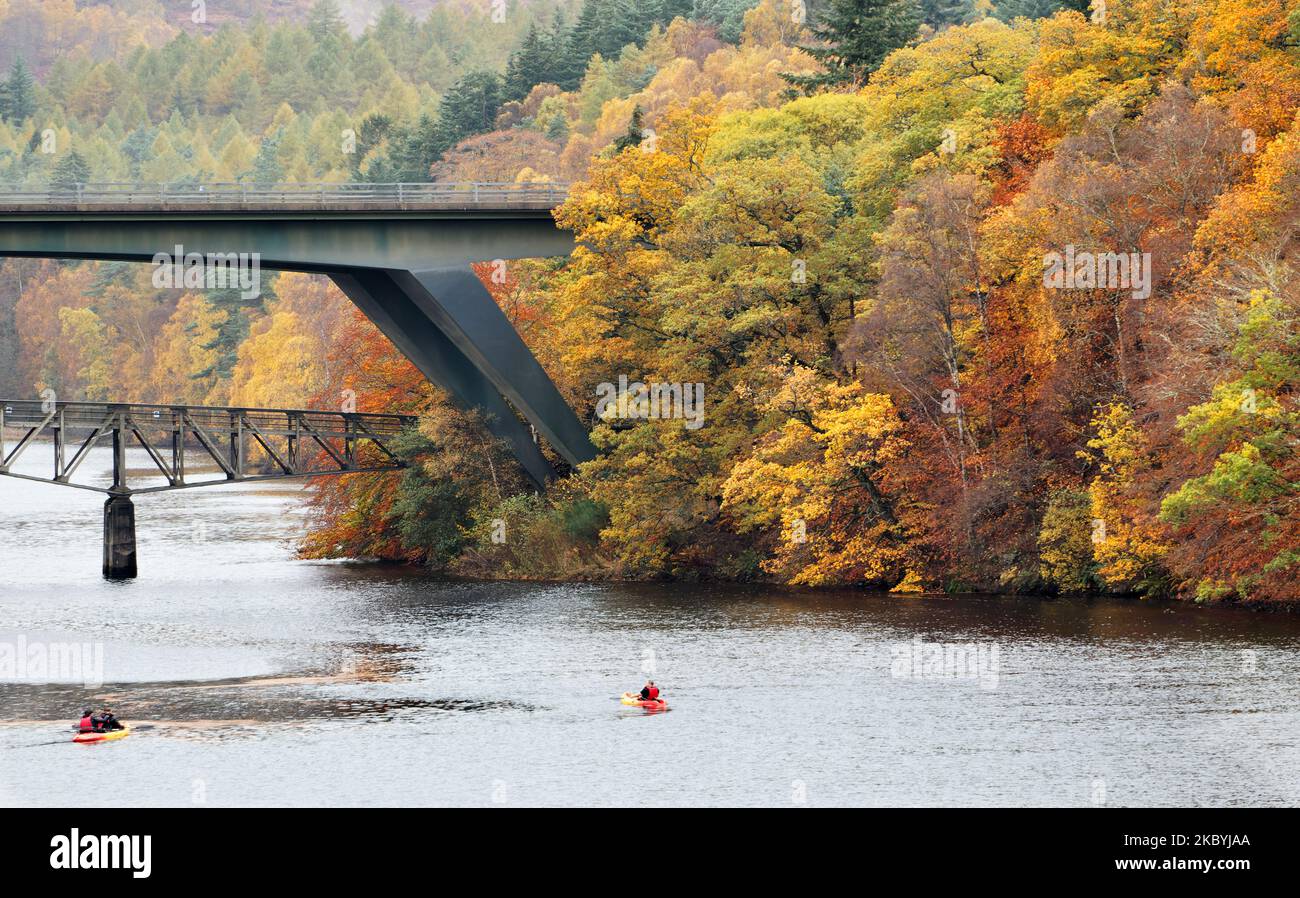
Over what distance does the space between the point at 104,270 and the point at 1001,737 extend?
168 m

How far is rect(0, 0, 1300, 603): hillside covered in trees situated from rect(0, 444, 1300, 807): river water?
266 cm

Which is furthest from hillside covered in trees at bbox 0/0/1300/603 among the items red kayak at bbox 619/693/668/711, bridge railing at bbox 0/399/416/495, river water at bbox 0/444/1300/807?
red kayak at bbox 619/693/668/711

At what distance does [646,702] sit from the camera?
140 ft

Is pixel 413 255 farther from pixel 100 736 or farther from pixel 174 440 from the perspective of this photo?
pixel 100 736

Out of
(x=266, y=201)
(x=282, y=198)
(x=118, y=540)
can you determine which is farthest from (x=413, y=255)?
(x=118, y=540)

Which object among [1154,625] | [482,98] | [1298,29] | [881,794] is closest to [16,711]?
[881,794]

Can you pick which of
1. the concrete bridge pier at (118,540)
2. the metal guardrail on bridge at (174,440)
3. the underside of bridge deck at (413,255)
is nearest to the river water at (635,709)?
the concrete bridge pier at (118,540)

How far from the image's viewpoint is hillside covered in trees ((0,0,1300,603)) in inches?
2133

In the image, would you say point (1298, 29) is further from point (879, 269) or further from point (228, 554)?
point (228, 554)

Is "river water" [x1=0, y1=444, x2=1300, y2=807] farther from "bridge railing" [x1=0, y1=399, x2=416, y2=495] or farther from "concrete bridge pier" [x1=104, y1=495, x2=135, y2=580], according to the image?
"bridge railing" [x1=0, y1=399, x2=416, y2=495]

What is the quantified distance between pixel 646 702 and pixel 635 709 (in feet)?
1.13

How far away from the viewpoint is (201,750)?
3891cm

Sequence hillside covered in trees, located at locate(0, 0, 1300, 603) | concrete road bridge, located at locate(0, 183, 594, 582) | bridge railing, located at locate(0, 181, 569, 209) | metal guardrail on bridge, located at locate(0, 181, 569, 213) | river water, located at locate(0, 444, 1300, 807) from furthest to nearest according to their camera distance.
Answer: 1. concrete road bridge, located at locate(0, 183, 594, 582)
2. bridge railing, located at locate(0, 181, 569, 209)
3. metal guardrail on bridge, located at locate(0, 181, 569, 213)
4. hillside covered in trees, located at locate(0, 0, 1300, 603)
5. river water, located at locate(0, 444, 1300, 807)
